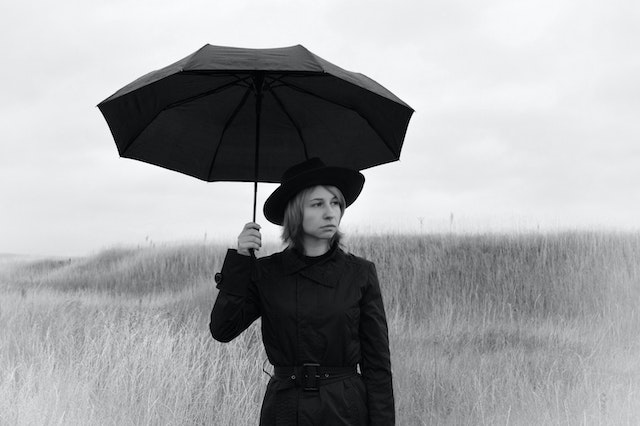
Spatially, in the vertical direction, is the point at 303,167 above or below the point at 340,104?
below

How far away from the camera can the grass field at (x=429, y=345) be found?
523 cm

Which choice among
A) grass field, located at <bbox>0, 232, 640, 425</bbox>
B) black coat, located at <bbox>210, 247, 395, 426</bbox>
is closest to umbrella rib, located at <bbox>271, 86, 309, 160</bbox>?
black coat, located at <bbox>210, 247, 395, 426</bbox>

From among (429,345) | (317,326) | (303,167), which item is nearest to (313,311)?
(317,326)

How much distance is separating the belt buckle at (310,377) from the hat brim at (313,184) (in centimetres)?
73

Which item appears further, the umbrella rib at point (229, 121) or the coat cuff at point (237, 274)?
the umbrella rib at point (229, 121)

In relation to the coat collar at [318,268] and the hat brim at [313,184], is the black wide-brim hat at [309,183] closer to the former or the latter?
the hat brim at [313,184]

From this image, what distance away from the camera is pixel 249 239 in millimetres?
2811

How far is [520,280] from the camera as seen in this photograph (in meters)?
10.8

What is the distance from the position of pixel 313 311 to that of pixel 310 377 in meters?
0.27

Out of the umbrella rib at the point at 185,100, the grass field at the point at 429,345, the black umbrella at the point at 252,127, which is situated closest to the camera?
the umbrella rib at the point at 185,100

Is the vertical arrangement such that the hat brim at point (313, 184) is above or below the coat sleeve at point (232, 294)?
above

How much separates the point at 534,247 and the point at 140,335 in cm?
752

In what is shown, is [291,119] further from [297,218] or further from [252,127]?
[297,218]

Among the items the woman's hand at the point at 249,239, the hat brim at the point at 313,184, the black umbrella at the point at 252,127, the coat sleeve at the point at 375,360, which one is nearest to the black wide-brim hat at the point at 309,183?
the hat brim at the point at 313,184
